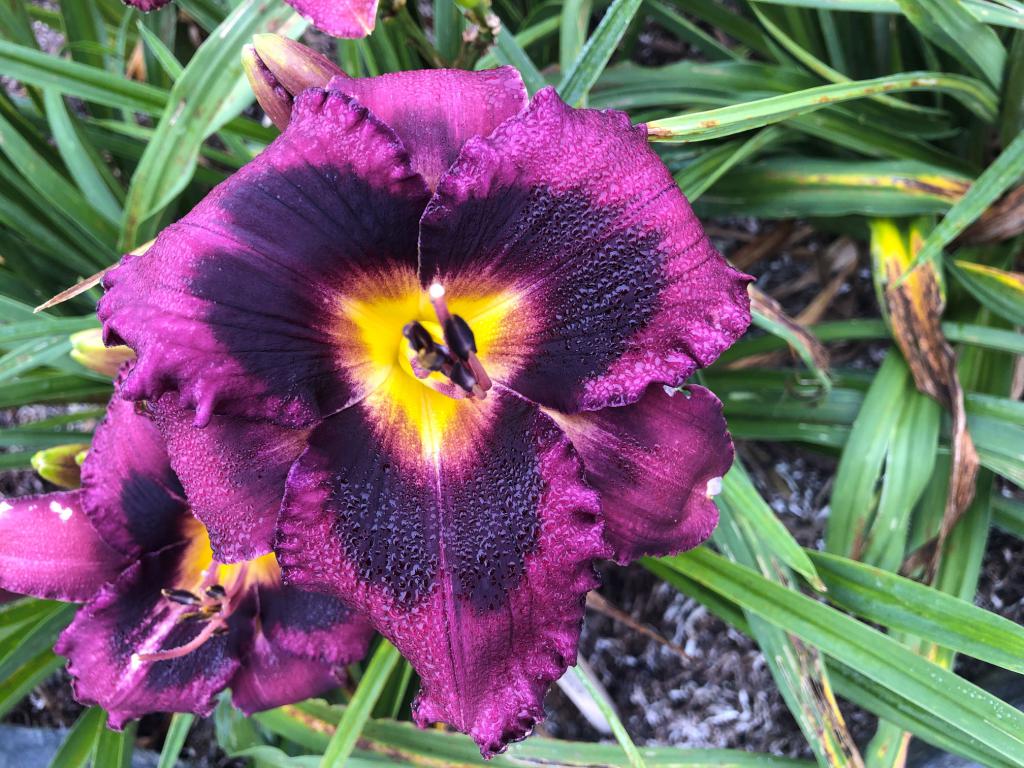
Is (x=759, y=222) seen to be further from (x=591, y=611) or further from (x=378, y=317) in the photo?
(x=378, y=317)

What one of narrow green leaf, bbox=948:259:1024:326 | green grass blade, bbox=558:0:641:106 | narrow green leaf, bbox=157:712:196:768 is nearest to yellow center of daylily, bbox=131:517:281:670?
narrow green leaf, bbox=157:712:196:768

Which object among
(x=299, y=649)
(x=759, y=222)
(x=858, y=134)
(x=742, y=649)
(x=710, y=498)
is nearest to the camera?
(x=710, y=498)

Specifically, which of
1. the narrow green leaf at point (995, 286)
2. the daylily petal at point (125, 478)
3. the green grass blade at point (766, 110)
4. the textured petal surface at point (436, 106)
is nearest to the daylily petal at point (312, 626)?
the daylily petal at point (125, 478)

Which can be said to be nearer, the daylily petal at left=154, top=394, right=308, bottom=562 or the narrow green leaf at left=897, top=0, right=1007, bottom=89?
the daylily petal at left=154, top=394, right=308, bottom=562

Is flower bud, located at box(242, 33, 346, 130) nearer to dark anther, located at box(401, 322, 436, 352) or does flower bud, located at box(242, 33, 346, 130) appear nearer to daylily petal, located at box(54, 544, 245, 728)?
dark anther, located at box(401, 322, 436, 352)

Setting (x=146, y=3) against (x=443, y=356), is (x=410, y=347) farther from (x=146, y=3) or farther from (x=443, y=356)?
(x=146, y=3)

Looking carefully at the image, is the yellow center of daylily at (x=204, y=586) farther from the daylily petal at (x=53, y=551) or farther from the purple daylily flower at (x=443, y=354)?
the purple daylily flower at (x=443, y=354)

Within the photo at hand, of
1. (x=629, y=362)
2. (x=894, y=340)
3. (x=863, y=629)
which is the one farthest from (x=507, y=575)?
(x=894, y=340)
